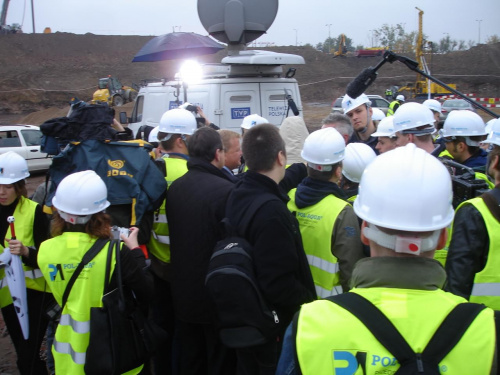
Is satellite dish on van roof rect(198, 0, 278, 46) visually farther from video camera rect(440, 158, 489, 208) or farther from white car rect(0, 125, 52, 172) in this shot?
white car rect(0, 125, 52, 172)

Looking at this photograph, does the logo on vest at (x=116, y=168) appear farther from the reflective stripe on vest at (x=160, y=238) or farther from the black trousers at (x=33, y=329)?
the black trousers at (x=33, y=329)

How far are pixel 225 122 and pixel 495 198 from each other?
5.63 m

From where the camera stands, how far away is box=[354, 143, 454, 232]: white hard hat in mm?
1369

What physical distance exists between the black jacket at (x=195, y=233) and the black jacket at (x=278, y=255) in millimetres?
496

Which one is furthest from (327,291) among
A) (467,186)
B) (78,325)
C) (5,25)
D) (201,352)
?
(5,25)

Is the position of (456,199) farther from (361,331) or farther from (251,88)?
(251,88)

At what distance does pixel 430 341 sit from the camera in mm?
1236

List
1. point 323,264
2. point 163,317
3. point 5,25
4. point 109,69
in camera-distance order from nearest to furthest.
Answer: point 323,264, point 163,317, point 109,69, point 5,25

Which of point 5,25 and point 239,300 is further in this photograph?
point 5,25

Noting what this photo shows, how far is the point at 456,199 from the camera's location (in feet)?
9.09

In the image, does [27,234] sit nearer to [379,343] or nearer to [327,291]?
[327,291]

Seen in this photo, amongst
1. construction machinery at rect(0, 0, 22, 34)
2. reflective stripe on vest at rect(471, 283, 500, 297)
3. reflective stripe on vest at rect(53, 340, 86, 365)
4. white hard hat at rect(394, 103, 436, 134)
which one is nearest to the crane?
construction machinery at rect(0, 0, 22, 34)

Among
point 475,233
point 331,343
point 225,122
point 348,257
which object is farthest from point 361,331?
point 225,122

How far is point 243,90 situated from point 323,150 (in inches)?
196
